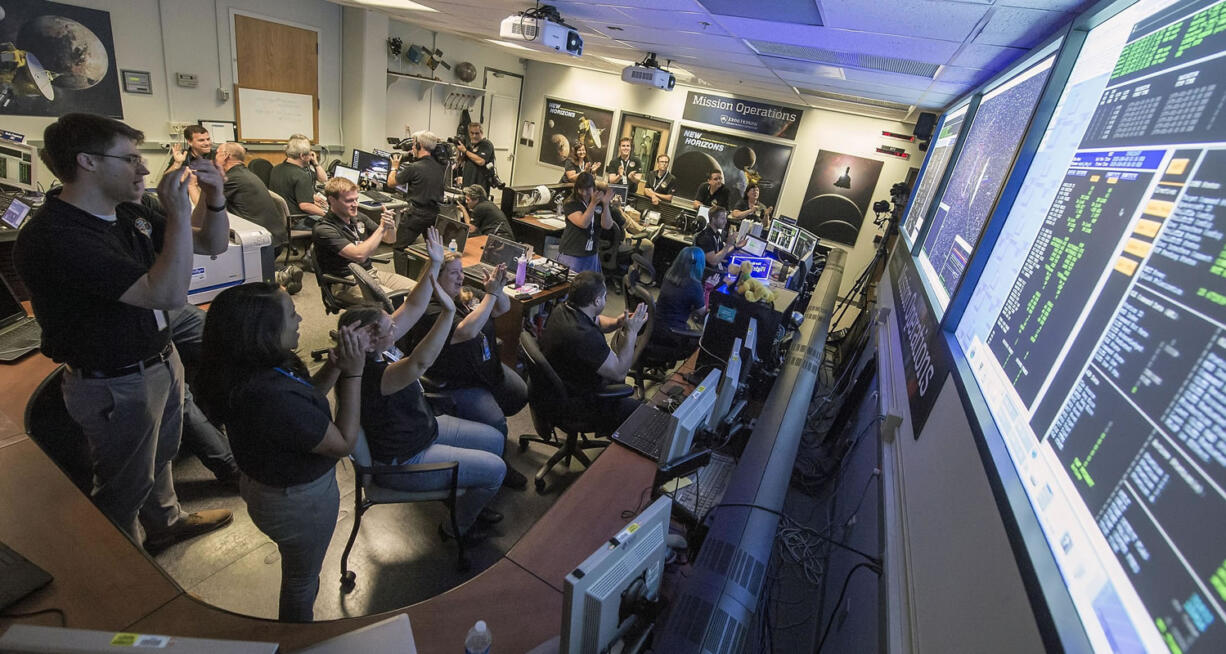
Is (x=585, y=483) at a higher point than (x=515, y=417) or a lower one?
higher

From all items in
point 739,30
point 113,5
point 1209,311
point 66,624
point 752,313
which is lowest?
point 66,624

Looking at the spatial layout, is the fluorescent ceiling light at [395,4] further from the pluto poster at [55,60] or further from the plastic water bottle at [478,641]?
the plastic water bottle at [478,641]

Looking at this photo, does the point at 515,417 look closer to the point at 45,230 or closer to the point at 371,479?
the point at 371,479

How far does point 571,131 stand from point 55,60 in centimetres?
661

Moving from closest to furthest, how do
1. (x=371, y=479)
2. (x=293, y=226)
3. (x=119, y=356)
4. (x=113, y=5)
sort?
1. (x=119, y=356)
2. (x=371, y=479)
3. (x=113, y=5)
4. (x=293, y=226)

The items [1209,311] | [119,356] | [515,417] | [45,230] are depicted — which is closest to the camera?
[1209,311]

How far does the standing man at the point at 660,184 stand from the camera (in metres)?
7.55

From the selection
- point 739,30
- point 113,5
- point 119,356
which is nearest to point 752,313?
point 739,30

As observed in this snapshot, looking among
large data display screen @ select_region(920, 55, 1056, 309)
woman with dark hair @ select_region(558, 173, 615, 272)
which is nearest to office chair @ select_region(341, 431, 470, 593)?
large data display screen @ select_region(920, 55, 1056, 309)

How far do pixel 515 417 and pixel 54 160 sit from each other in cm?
260

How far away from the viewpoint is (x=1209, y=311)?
695 millimetres

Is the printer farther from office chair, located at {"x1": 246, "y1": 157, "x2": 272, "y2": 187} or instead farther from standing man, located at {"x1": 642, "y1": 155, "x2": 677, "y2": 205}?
standing man, located at {"x1": 642, "y1": 155, "x2": 677, "y2": 205}

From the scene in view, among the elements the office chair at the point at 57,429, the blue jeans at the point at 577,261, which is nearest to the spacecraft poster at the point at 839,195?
the blue jeans at the point at 577,261

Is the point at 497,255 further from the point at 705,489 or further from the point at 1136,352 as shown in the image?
the point at 1136,352
